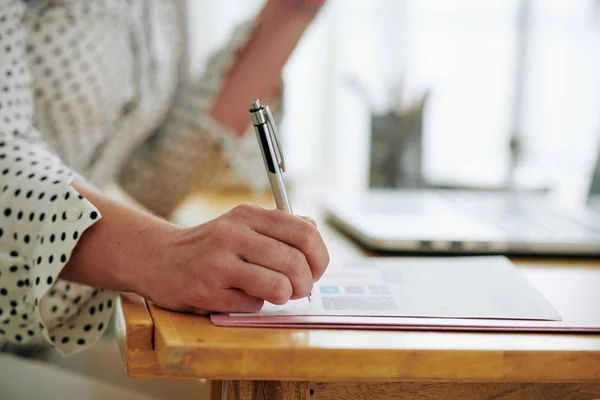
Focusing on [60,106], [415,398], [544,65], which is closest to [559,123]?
[544,65]

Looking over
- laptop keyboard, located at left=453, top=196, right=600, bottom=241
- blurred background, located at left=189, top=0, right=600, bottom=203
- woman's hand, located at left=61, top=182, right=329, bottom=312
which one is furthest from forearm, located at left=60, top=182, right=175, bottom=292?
blurred background, located at left=189, top=0, right=600, bottom=203

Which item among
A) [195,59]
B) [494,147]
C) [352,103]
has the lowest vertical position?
[494,147]

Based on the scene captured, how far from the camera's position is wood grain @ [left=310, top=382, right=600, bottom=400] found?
0.50 m

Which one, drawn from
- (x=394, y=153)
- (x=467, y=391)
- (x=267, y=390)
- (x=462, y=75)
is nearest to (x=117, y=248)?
(x=267, y=390)

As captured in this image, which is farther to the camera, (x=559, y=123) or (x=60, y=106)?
(x=559, y=123)

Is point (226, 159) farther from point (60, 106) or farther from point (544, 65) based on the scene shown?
point (544, 65)

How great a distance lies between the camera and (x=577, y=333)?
0.50m

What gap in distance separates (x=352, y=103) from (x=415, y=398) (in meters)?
2.74

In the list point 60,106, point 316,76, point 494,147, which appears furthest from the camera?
point 494,147

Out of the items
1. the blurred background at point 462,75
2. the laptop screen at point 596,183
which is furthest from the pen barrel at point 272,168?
the blurred background at point 462,75

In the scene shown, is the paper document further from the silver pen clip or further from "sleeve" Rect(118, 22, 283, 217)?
"sleeve" Rect(118, 22, 283, 217)

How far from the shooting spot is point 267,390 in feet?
1.61

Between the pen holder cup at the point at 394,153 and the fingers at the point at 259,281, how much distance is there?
2.71 ft

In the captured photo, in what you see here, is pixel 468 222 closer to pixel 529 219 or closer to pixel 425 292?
pixel 529 219
